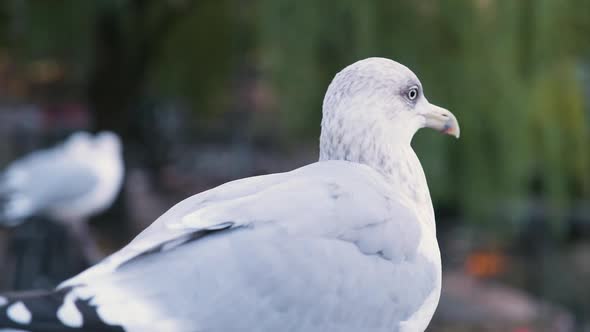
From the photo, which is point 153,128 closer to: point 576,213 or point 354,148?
point 576,213

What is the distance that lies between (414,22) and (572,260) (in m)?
2.37

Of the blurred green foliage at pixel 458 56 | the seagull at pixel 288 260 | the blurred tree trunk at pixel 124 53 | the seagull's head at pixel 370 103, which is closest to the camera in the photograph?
the seagull at pixel 288 260

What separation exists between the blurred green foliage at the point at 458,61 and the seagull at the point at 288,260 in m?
1.69

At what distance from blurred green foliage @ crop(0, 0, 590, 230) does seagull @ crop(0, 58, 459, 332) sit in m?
1.69

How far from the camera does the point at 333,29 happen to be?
3.08m

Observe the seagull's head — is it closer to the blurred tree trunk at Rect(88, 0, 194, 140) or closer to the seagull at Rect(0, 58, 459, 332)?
the seagull at Rect(0, 58, 459, 332)

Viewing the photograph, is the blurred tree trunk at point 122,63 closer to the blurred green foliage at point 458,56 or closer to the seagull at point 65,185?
the seagull at point 65,185

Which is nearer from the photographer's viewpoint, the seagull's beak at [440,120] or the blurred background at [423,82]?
the seagull's beak at [440,120]

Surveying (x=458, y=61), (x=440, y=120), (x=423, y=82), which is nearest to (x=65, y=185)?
(x=423, y=82)

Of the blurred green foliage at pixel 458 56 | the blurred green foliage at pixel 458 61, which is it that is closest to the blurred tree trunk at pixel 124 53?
the blurred green foliage at pixel 458 61

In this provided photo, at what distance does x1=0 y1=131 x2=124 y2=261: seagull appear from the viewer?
3.40 meters

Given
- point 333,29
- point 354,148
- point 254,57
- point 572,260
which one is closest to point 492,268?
point 572,260

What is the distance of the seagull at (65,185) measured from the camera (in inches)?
134

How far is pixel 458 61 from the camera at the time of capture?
3.17 m
